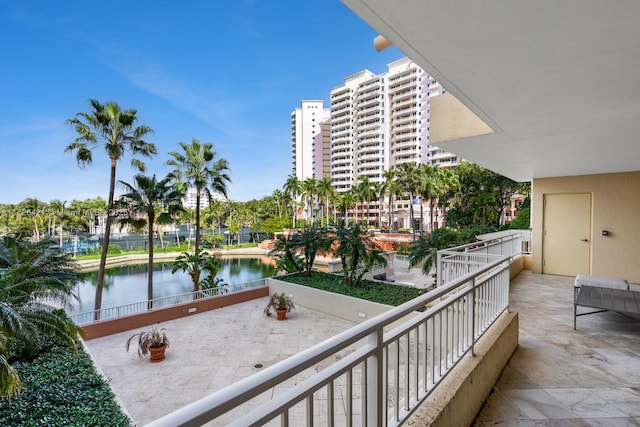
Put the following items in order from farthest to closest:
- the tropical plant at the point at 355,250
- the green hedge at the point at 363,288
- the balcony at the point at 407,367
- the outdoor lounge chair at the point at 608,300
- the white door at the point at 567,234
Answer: the tropical plant at the point at 355,250, the green hedge at the point at 363,288, the white door at the point at 567,234, the outdoor lounge chair at the point at 608,300, the balcony at the point at 407,367

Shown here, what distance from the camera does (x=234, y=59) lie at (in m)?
32.6

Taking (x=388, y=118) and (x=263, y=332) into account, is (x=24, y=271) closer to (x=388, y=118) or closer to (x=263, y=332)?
(x=263, y=332)

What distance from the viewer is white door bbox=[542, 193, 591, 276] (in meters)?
6.79

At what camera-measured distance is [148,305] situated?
9375 millimetres

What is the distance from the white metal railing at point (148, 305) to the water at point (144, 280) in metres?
5.69

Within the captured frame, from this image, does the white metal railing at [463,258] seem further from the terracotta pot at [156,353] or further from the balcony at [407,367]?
the terracotta pot at [156,353]

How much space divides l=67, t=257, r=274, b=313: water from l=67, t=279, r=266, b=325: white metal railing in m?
5.69

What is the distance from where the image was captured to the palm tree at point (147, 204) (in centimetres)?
1206

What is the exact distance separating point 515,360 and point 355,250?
6.30m

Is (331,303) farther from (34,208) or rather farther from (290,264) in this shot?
(34,208)

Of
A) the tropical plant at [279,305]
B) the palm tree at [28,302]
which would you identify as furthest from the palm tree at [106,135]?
the tropical plant at [279,305]

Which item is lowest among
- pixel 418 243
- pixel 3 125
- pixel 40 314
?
pixel 40 314

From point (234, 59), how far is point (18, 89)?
1850cm

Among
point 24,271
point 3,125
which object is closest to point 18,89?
point 3,125
